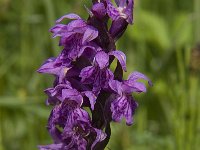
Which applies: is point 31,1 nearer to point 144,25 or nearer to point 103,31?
point 144,25

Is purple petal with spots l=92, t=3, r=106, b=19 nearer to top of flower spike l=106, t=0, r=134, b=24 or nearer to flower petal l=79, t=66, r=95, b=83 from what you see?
top of flower spike l=106, t=0, r=134, b=24

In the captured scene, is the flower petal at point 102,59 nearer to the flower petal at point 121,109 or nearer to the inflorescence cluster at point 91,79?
the inflorescence cluster at point 91,79

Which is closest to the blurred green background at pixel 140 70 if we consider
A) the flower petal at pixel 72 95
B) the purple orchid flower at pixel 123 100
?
the purple orchid flower at pixel 123 100

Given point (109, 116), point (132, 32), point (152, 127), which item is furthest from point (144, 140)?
point (132, 32)

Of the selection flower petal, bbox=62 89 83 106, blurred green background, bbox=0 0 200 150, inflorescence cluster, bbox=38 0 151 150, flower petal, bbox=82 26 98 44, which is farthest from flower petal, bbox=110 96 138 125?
blurred green background, bbox=0 0 200 150

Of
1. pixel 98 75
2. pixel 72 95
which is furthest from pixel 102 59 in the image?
pixel 72 95
